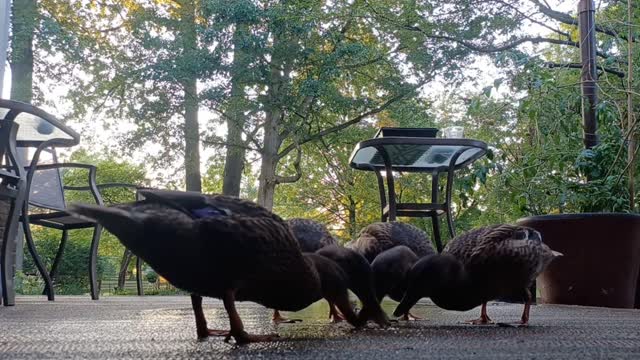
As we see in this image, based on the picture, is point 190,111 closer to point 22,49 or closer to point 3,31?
point 22,49

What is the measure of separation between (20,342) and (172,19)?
13884mm

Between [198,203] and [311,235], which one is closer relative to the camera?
[198,203]

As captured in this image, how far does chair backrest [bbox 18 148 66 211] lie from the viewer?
4.83m

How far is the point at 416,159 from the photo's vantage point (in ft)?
19.3

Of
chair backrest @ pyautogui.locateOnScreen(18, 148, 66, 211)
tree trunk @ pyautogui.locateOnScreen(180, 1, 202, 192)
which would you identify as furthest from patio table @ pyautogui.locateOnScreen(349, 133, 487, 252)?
tree trunk @ pyautogui.locateOnScreen(180, 1, 202, 192)

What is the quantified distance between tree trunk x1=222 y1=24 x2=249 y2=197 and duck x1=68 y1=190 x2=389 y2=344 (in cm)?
1156

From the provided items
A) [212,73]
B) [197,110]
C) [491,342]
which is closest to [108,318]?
[491,342]

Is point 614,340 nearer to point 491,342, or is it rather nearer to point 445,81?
point 491,342

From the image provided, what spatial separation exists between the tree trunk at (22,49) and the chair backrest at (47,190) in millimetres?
8694

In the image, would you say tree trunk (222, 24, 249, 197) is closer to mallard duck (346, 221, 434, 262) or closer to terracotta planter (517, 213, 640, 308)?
terracotta planter (517, 213, 640, 308)

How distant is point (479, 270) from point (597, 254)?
204 centimetres

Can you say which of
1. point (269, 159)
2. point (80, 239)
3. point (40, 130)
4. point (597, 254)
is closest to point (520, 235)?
point (597, 254)

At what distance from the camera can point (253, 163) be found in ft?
54.6

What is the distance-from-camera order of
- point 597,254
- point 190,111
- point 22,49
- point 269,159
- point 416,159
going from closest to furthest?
point 597,254 < point 416,159 < point 22,49 < point 190,111 < point 269,159
